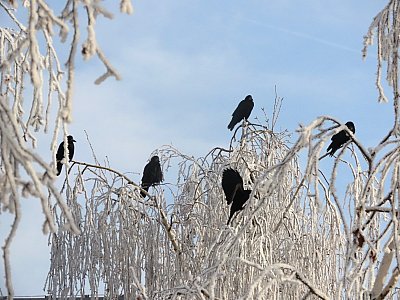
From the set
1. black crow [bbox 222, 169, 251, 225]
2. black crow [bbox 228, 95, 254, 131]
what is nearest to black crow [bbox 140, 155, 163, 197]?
black crow [bbox 228, 95, 254, 131]

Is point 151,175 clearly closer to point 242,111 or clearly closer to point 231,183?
Answer: point 242,111

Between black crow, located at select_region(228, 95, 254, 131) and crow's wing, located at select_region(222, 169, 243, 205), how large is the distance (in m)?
1.05

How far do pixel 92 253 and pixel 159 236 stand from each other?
A: 43 centimetres

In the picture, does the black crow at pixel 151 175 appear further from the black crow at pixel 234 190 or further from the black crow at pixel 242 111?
the black crow at pixel 234 190

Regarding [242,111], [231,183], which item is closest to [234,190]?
[231,183]

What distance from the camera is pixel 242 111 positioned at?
5.62 m

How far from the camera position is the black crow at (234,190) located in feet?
13.8

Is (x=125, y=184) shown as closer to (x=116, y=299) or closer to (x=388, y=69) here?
(x=116, y=299)

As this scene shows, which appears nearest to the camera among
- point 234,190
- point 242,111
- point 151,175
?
point 234,190

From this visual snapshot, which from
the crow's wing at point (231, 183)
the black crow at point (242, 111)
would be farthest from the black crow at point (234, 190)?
the black crow at point (242, 111)

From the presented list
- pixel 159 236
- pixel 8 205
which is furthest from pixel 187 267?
pixel 8 205

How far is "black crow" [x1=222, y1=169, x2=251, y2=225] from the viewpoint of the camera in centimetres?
422

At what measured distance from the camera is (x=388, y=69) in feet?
8.09

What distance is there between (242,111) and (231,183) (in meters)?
1.25
